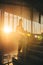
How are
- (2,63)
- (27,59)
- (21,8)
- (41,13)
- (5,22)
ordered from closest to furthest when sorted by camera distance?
(27,59)
(2,63)
(5,22)
(21,8)
(41,13)

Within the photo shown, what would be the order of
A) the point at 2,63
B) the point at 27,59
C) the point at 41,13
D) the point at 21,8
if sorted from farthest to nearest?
1. the point at 41,13
2. the point at 21,8
3. the point at 2,63
4. the point at 27,59

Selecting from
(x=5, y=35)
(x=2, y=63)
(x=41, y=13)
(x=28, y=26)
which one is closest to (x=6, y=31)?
(x=5, y=35)

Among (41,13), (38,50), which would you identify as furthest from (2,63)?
(41,13)

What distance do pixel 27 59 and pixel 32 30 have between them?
3.71 meters

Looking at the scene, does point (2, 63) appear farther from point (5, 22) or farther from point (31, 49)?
point (5, 22)

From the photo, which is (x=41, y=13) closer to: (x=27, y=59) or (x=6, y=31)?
(x=6, y=31)

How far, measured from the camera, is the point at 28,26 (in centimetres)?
583

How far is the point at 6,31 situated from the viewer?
5445 millimetres

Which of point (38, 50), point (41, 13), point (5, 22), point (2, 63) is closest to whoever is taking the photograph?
point (38, 50)

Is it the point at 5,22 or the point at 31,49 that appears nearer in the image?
the point at 31,49

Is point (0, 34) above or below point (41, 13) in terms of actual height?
below

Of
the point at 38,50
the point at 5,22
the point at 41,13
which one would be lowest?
the point at 38,50

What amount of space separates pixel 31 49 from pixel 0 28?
317 cm

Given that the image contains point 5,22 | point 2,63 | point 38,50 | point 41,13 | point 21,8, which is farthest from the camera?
point 41,13
